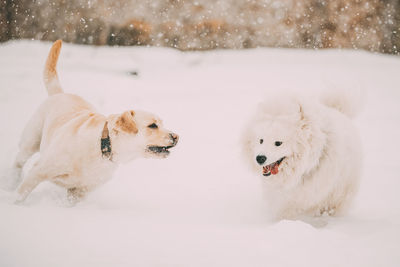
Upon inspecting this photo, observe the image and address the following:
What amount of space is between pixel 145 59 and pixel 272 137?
22.5 ft

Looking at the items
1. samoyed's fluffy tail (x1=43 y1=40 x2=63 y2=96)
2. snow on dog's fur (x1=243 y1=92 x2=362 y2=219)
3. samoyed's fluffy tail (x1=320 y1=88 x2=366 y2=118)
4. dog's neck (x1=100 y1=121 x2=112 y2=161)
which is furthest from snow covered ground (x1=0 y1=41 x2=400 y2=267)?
samoyed's fluffy tail (x1=43 y1=40 x2=63 y2=96)

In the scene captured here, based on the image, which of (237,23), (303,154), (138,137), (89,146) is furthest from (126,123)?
(237,23)

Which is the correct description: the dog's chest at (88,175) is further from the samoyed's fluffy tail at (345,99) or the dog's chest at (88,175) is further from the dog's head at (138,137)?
the samoyed's fluffy tail at (345,99)

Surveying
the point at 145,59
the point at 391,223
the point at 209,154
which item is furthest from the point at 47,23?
the point at 391,223

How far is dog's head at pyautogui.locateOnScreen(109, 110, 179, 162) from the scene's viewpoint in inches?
110

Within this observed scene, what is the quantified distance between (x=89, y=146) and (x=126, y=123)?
1.16 ft

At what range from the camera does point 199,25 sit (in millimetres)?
9508

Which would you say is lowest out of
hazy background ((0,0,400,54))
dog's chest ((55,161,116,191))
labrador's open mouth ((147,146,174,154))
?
dog's chest ((55,161,116,191))

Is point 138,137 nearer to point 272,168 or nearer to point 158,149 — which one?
point 158,149

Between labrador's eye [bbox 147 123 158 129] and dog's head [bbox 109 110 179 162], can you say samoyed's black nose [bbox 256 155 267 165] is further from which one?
labrador's eye [bbox 147 123 158 129]

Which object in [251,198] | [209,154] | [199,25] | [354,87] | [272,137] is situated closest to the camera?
[272,137]

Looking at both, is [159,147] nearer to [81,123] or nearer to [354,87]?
[81,123]

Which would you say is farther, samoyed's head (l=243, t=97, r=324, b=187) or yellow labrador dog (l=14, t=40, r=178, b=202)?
yellow labrador dog (l=14, t=40, r=178, b=202)

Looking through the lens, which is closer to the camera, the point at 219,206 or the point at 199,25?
the point at 219,206
